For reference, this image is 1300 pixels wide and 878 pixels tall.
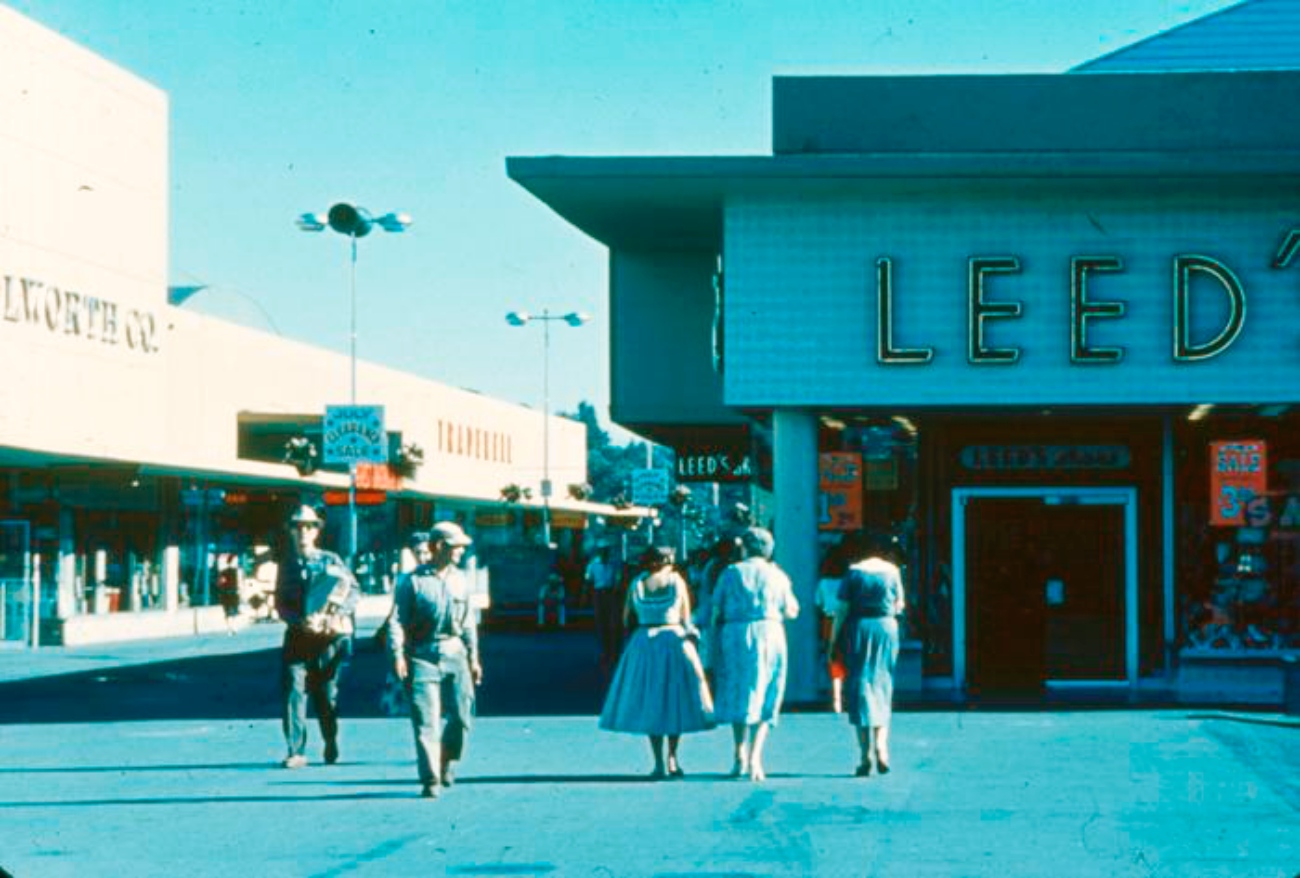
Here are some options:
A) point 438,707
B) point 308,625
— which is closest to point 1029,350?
point 308,625

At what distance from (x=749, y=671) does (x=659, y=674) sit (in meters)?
0.62

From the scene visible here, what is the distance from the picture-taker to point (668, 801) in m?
13.5

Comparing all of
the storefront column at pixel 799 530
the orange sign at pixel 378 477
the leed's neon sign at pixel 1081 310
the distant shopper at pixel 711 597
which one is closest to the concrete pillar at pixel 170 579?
the orange sign at pixel 378 477

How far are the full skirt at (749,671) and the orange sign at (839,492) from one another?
6836 mm

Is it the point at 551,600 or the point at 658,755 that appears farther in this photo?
the point at 551,600

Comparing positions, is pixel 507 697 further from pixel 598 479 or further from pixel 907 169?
pixel 598 479

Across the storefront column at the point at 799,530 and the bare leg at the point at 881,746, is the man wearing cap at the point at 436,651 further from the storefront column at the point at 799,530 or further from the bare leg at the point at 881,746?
the storefront column at the point at 799,530

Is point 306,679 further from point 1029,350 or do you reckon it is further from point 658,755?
point 1029,350

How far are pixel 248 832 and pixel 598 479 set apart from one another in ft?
354

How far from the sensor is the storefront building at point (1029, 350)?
20.7m

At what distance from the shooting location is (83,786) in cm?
1473

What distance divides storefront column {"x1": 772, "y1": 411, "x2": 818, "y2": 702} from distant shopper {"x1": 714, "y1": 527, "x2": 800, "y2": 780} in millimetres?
6065

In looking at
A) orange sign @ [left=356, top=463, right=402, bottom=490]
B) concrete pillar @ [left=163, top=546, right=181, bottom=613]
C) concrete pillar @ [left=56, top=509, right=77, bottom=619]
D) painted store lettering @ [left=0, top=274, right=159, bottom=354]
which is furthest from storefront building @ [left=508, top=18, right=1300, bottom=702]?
concrete pillar @ [left=163, top=546, right=181, bottom=613]

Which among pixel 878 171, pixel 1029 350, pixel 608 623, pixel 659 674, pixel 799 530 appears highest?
pixel 878 171
